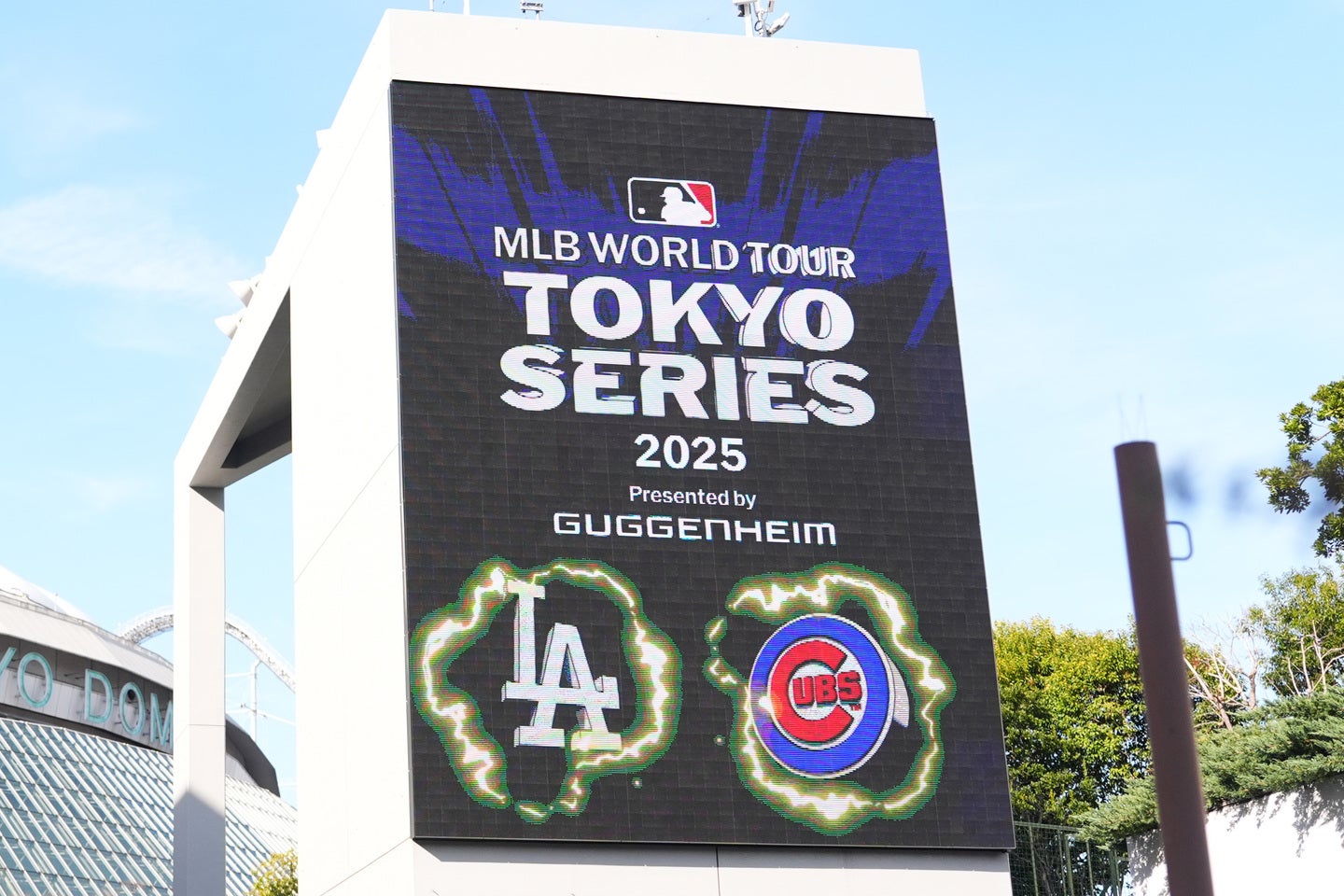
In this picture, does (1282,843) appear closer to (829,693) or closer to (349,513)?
(829,693)

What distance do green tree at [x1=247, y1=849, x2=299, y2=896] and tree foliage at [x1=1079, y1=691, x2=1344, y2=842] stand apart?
1945cm

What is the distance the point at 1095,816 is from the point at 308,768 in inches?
609

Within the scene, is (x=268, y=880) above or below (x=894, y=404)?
below

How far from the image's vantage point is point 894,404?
27.3m

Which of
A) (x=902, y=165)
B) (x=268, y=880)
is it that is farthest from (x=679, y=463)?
(x=268, y=880)

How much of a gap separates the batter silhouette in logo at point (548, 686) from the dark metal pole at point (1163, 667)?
13.0m

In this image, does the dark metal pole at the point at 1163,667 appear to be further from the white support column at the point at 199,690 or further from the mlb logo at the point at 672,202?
the white support column at the point at 199,690

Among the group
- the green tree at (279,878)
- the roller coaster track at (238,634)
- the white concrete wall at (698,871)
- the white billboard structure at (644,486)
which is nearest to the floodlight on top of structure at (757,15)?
the white billboard structure at (644,486)

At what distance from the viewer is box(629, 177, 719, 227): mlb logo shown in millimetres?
27234

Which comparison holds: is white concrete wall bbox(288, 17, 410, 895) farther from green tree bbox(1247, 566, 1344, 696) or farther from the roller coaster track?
the roller coaster track

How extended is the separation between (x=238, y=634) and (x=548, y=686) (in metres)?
73.8

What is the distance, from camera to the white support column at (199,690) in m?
37.4

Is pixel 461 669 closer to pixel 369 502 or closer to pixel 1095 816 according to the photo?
pixel 369 502

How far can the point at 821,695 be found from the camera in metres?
25.8
